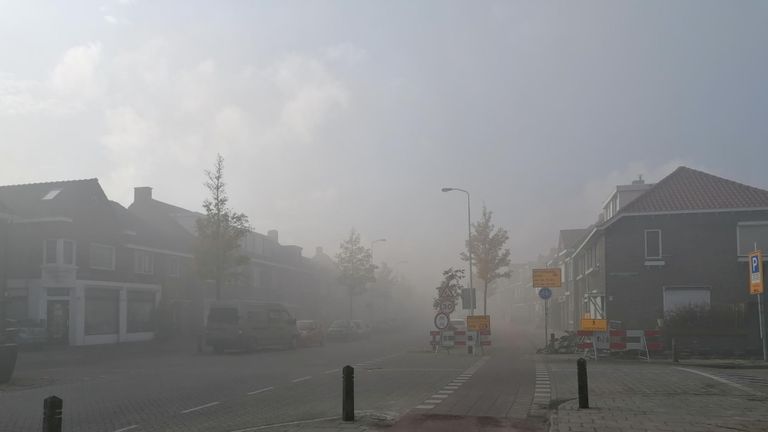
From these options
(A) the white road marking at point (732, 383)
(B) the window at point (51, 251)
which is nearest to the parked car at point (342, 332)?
(B) the window at point (51, 251)

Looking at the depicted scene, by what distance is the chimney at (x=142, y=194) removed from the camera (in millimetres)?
57562

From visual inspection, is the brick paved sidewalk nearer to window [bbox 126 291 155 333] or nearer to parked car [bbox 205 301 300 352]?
parked car [bbox 205 301 300 352]

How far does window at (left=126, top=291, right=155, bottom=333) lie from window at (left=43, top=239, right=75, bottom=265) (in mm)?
5892

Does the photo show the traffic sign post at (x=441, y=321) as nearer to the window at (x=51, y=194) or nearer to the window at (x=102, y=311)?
the window at (x=102, y=311)

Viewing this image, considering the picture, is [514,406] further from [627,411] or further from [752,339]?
[752,339]

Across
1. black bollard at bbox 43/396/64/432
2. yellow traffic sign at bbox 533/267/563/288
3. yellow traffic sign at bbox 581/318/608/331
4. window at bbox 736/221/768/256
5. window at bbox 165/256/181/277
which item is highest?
window at bbox 736/221/768/256

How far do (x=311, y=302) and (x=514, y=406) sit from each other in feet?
209

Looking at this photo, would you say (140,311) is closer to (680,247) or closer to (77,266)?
(77,266)

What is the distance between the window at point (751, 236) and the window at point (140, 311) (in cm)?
3415

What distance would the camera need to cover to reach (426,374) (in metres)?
20.1

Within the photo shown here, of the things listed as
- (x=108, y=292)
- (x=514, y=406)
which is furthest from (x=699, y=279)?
(x=108, y=292)

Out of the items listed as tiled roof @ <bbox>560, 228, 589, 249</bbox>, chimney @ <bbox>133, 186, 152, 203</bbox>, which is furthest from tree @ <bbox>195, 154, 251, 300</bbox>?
tiled roof @ <bbox>560, 228, 589, 249</bbox>

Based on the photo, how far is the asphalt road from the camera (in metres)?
11.9

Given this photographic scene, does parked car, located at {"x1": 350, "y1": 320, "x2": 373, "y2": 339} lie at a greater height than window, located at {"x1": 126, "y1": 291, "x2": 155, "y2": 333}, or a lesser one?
lesser
